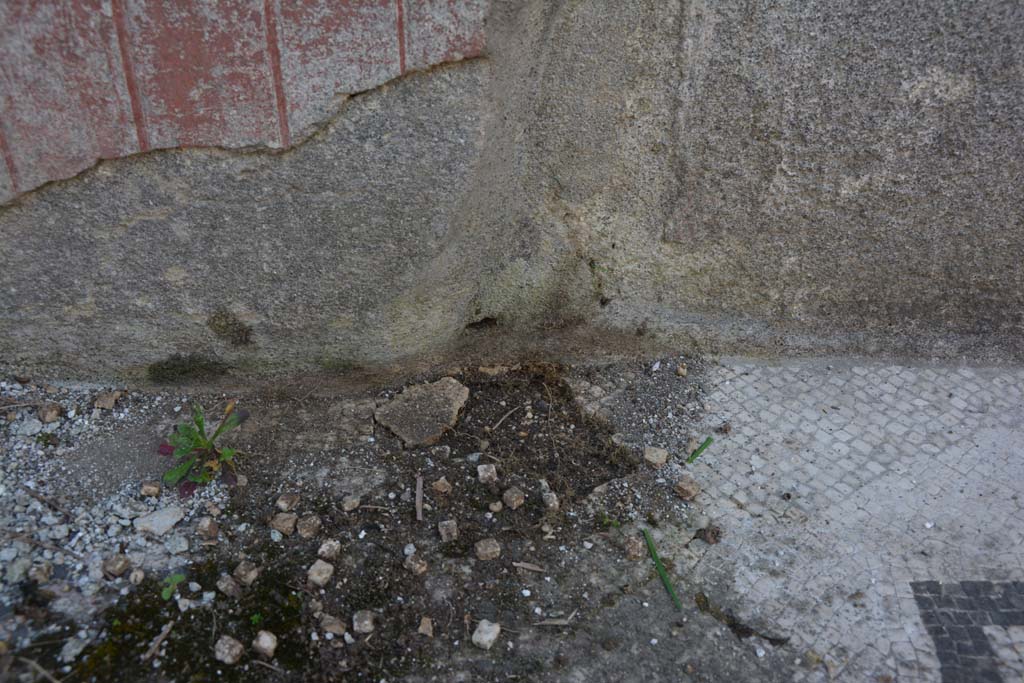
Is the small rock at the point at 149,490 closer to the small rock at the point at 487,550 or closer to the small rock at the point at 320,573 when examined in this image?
the small rock at the point at 320,573

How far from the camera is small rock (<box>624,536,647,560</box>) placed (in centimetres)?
214

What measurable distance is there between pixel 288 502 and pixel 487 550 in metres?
0.56

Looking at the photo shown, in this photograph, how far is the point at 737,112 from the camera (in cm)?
238

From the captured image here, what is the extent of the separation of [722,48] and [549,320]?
1.02 metres

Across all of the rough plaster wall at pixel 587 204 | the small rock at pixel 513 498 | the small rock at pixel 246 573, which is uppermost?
the rough plaster wall at pixel 587 204

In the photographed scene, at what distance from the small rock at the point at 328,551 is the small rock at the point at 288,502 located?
0.58ft

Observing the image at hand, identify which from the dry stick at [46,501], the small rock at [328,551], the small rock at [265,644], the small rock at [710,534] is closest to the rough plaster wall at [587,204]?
the dry stick at [46,501]

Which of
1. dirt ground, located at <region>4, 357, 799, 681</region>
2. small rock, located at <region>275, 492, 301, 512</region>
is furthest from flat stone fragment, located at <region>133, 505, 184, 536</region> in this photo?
small rock, located at <region>275, 492, 301, 512</region>

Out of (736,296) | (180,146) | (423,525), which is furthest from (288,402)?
(736,296)

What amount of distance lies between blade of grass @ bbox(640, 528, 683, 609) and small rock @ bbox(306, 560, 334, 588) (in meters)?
0.86

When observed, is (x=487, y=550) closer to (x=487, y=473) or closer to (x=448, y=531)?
(x=448, y=531)

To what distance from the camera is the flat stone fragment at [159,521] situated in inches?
80.8

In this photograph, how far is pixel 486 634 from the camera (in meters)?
1.92

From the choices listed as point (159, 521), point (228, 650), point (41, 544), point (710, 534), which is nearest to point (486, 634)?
point (228, 650)
